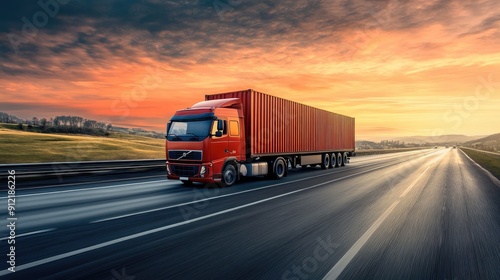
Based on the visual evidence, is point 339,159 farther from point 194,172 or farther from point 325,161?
point 194,172

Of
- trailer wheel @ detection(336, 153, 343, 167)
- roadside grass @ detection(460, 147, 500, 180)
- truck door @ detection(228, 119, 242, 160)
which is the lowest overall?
roadside grass @ detection(460, 147, 500, 180)

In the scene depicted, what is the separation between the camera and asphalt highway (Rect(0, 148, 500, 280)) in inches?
172

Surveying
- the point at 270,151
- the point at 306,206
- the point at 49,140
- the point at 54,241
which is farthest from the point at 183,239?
the point at 49,140

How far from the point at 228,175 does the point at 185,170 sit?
1.79 metres

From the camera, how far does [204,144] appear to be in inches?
497

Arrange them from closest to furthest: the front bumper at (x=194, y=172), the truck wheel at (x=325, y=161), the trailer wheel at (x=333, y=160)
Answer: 1. the front bumper at (x=194, y=172)
2. the truck wheel at (x=325, y=161)
3. the trailer wheel at (x=333, y=160)

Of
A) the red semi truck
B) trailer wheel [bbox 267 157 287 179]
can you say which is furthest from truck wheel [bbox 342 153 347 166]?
trailer wheel [bbox 267 157 287 179]

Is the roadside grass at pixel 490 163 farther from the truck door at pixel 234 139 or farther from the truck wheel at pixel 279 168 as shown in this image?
the truck door at pixel 234 139

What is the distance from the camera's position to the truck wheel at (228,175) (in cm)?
1360

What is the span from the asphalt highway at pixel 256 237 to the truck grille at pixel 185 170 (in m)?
2.17

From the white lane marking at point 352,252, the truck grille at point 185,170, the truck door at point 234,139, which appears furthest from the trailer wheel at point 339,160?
the white lane marking at point 352,252

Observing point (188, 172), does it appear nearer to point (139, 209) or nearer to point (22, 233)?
point (139, 209)

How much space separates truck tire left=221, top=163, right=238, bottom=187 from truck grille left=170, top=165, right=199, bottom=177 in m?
1.22

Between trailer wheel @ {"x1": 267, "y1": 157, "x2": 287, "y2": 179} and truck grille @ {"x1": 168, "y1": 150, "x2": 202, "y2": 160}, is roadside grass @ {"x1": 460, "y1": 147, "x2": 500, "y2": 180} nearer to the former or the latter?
trailer wheel @ {"x1": 267, "y1": 157, "x2": 287, "y2": 179}
